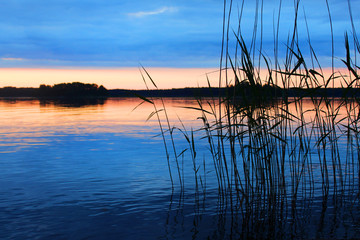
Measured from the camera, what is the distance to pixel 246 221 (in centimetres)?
448

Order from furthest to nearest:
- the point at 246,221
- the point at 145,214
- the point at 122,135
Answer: the point at 122,135 < the point at 145,214 < the point at 246,221

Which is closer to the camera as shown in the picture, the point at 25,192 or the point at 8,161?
the point at 25,192

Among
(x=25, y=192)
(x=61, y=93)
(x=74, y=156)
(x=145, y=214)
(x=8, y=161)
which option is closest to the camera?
(x=145, y=214)

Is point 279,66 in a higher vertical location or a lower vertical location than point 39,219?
higher

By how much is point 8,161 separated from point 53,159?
1047 millimetres

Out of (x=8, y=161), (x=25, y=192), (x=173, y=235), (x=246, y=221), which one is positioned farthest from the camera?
(x=8, y=161)

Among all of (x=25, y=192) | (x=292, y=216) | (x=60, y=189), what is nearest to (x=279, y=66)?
(x=292, y=216)

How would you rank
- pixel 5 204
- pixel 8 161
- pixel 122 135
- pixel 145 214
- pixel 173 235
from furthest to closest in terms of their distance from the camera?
pixel 122 135, pixel 8 161, pixel 5 204, pixel 145 214, pixel 173 235

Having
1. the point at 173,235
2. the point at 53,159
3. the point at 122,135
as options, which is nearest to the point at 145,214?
the point at 173,235

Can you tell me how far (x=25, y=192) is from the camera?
19.3 feet

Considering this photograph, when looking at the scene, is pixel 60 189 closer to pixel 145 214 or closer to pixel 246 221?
pixel 145 214

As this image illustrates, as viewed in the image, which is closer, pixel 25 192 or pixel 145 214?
pixel 145 214

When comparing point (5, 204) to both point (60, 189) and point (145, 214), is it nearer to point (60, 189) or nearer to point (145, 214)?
point (60, 189)

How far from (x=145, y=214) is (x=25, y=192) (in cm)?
237
